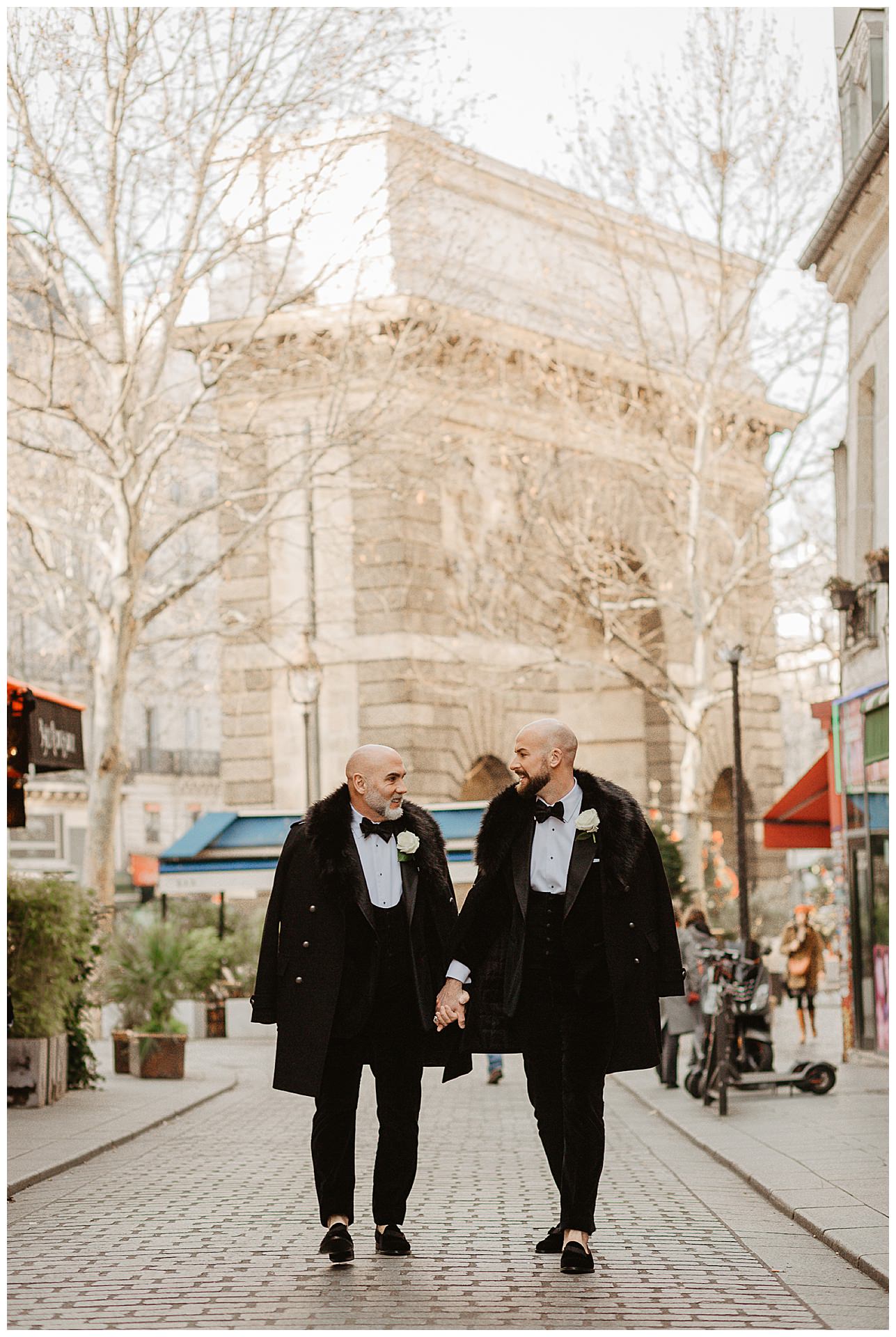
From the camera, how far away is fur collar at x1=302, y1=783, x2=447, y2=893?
8445 mm

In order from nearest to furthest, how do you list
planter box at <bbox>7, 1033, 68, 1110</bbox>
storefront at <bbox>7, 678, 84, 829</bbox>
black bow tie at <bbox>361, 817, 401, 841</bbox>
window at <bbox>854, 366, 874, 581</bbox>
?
black bow tie at <bbox>361, 817, 401, 841</bbox>, storefront at <bbox>7, 678, 84, 829</bbox>, planter box at <bbox>7, 1033, 68, 1110</bbox>, window at <bbox>854, 366, 874, 581</bbox>

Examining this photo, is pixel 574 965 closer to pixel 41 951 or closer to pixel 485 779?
pixel 41 951

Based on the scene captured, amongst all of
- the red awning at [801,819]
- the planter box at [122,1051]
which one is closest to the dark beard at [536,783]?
the planter box at [122,1051]

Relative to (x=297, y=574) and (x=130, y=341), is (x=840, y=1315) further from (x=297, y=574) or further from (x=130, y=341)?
(x=297, y=574)

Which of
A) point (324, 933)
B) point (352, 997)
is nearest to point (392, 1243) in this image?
point (352, 997)

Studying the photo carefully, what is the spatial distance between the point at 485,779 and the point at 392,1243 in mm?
31327

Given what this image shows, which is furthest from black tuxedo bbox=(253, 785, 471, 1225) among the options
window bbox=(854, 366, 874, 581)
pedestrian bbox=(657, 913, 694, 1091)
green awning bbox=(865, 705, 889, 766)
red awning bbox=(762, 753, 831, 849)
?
red awning bbox=(762, 753, 831, 849)

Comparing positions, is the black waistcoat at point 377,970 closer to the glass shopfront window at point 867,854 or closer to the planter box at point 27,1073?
the planter box at point 27,1073

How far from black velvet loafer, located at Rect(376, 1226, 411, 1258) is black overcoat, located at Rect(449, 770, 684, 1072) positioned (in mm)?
834

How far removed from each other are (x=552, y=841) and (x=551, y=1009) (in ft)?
2.14

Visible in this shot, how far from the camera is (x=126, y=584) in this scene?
25734mm

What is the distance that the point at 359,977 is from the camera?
27.5ft

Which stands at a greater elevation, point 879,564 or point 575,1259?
point 879,564

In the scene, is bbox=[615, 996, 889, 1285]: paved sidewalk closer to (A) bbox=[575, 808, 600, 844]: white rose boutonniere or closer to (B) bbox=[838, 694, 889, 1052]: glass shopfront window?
(B) bbox=[838, 694, 889, 1052]: glass shopfront window
